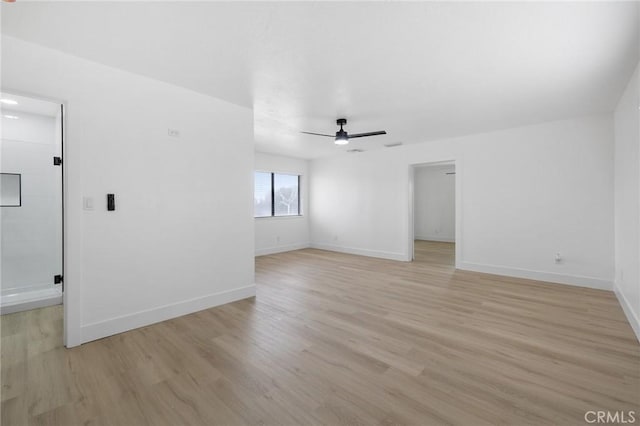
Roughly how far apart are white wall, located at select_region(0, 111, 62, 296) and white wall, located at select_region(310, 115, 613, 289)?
19.3 feet

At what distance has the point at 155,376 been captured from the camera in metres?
2.03

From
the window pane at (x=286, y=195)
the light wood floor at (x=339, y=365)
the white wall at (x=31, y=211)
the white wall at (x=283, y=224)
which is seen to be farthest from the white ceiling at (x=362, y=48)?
the window pane at (x=286, y=195)

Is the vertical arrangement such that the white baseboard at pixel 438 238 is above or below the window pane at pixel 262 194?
below

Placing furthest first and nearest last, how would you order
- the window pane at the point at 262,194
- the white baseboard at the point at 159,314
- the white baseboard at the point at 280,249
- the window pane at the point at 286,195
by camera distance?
the window pane at the point at 286,195 < the window pane at the point at 262,194 < the white baseboard at the point at 280,249 < the white baseboard at the point at 159,314

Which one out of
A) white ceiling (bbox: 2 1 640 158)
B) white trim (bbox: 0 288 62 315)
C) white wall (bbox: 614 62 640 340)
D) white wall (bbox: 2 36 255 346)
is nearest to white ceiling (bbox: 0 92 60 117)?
white wall (bbox: 2 36 255 346)

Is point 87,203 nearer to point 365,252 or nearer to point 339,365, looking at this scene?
point 339,365

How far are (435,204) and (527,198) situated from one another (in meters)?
4.76

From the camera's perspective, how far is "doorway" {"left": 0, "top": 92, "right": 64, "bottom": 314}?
357cm

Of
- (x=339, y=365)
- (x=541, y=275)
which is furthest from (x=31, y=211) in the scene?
(x=541, y=275)

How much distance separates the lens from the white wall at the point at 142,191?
8.05 feet

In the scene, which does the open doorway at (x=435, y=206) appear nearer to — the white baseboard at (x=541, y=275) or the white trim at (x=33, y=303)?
the white baseboard at (x=541, y=275)

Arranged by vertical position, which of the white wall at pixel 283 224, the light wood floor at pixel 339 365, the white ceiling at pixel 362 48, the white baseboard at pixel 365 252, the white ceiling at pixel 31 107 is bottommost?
the light wood floor at pixel 339 365

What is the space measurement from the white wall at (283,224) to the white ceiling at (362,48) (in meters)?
3.49

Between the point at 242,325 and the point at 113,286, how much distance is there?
4.27 feet
